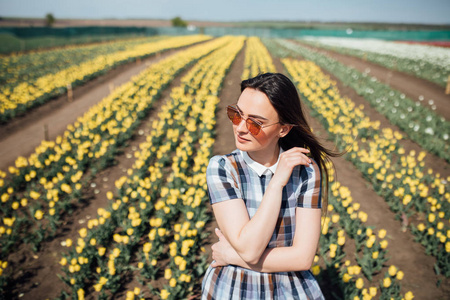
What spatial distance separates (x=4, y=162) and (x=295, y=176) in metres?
7.56

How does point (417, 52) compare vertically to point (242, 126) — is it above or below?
above

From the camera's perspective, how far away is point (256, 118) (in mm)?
1415

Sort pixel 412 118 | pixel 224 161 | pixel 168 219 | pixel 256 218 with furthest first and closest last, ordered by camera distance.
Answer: pixel 412 118
pixel 168 219
pixel 224 161
pixel 256 218

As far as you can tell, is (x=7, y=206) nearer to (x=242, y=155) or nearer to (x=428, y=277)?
(x=242, y=155)

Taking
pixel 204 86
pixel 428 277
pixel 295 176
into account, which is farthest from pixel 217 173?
pixel 204 86

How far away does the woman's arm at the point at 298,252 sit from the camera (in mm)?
1325

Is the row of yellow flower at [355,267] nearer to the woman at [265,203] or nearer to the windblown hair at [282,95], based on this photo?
the woman at [265,203]

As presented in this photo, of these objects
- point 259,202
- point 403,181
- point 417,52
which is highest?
point 417,52

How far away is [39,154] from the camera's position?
5.98 m

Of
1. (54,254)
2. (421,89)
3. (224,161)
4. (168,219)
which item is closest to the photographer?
(224,161)

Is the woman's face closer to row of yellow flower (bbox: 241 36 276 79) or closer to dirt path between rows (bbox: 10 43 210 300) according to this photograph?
dirt path between rows (bbox: 10 43 210 300)

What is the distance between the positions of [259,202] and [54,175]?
5.33 metres

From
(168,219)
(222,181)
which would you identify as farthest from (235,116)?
(168,219)

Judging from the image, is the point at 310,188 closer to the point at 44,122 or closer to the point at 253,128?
the point at 253,128
